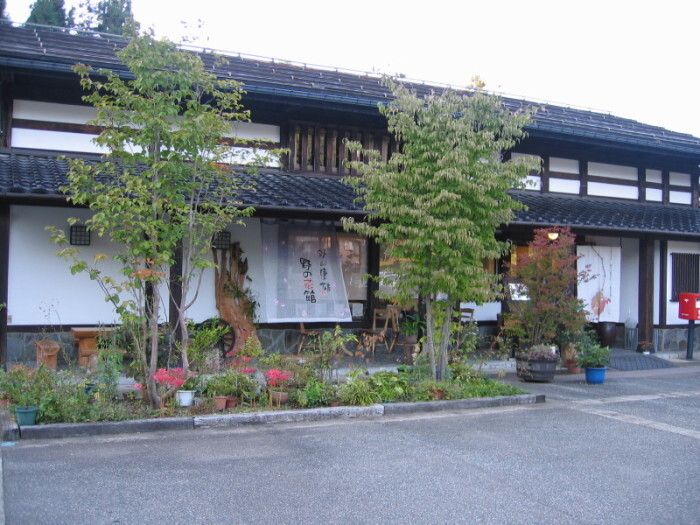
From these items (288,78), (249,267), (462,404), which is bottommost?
(462,404)

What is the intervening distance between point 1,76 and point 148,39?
14.3 feet

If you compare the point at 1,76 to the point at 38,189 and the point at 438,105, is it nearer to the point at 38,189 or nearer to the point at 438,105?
the point at 38,189

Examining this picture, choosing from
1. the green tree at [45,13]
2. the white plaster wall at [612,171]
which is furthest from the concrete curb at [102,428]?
the green tree at [45,13]

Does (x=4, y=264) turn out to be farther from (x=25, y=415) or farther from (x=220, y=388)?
(x=220, y=388)

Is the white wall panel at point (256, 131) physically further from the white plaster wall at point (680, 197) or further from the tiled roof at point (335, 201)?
the white plaster wall at point (680, 197)

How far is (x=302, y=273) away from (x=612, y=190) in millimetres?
9034

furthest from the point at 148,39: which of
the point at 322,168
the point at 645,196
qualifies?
the point at 645,196

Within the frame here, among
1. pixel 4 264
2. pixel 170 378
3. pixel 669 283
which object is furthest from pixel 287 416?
pixel 669 283

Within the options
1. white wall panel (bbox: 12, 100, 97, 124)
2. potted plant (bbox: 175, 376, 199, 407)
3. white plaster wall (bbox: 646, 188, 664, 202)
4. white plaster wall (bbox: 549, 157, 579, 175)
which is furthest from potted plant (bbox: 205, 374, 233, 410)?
white plaster wall (bbox: 646, 188, 664, 202)

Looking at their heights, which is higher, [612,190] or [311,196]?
[612,190]

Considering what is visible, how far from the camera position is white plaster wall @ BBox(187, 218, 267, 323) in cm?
1214

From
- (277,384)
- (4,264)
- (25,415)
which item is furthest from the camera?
(4,264)

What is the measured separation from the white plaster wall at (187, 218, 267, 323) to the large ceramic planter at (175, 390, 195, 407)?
4.08m

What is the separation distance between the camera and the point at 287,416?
8.06 m
